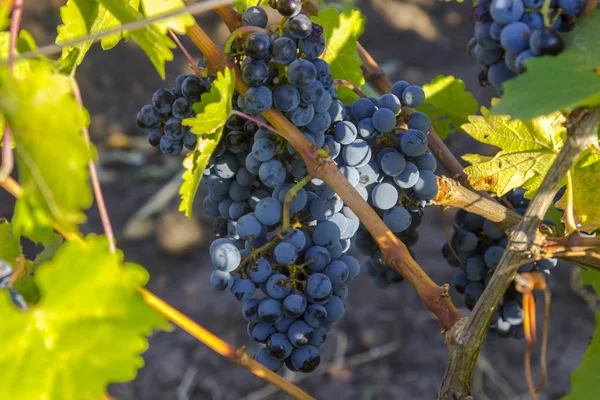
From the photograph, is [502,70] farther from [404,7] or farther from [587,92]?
[404,7]

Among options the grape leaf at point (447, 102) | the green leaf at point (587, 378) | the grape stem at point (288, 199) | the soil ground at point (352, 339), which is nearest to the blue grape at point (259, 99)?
the grape stem at point (288, 199)

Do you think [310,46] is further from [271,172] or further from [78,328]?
[78,328]

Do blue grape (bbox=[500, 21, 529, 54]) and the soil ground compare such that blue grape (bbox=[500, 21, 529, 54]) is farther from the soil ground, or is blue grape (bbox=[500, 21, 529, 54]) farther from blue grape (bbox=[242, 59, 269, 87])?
the soil ground

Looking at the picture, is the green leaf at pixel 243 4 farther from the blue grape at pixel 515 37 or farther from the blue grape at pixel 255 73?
the blue grape at pixel 515 37

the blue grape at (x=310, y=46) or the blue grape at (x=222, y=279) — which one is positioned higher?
the blue grape at (x=310, y=46)

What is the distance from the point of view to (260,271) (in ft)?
2.74

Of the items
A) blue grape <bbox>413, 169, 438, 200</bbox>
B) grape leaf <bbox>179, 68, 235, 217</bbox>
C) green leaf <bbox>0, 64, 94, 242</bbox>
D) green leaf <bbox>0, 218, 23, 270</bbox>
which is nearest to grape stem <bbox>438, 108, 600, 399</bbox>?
blue grape <bbox>413, 169, 438, 200</bbox>

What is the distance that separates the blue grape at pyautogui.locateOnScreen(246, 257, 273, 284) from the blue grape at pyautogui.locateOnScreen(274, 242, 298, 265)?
33 mm

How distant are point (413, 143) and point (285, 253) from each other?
0.23m

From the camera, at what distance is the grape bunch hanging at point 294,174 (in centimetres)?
79

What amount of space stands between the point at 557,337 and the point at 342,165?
1.74 meters

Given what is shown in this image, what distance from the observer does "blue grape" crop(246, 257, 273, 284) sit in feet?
2.74

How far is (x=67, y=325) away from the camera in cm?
58

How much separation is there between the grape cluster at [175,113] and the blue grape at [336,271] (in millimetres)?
251
